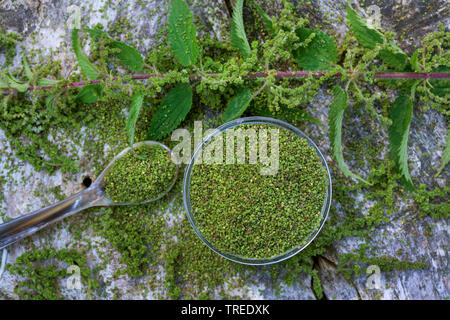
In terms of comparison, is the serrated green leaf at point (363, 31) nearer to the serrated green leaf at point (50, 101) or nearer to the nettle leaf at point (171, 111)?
the nettle leaf at point (171, 111)

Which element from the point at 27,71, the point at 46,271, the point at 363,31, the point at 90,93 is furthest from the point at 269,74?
the point at 46,271

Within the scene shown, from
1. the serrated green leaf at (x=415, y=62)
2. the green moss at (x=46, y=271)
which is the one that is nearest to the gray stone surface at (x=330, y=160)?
the green moss at (x=46, y=271)

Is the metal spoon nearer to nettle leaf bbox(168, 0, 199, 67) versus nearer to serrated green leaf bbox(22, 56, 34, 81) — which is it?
nettle leaf bbox(168, 0, 199, 67)

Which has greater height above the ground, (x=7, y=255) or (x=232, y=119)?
(x=232, y=119)

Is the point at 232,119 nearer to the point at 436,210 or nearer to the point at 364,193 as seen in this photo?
the point at 364,193

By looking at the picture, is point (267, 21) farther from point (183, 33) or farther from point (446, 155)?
point (446, 155)

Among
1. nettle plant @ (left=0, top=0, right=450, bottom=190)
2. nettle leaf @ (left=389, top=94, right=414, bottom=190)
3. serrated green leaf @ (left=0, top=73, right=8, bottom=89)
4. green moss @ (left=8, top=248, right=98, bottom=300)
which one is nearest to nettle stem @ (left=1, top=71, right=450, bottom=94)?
nettle plant @ (left=0, top=0, right=450, bottom=190)
